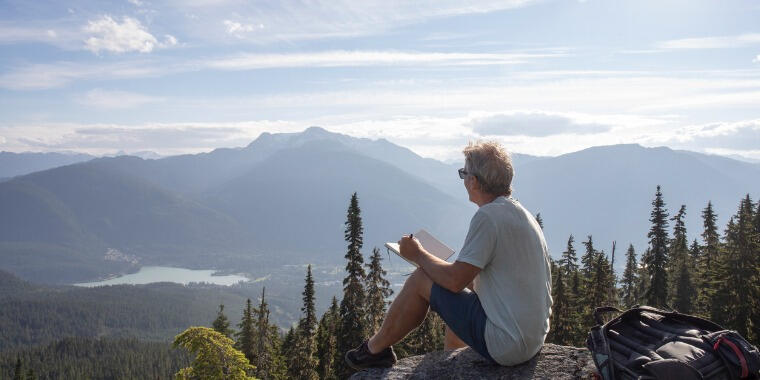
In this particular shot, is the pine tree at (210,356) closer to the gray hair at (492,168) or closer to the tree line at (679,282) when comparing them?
the gray hair at (492,168)

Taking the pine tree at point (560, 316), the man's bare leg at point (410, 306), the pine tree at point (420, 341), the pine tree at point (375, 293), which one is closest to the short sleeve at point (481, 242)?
the man's bare leg at point (410, 306)

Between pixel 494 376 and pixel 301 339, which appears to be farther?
pixel 301 339

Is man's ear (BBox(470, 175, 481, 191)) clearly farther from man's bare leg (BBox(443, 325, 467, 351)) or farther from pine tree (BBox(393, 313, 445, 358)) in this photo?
pine tree (BBox(393, 313, 445, 358))

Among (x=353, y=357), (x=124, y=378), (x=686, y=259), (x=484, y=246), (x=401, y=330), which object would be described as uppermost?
(x=484, y=246)

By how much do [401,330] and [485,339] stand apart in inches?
41.6

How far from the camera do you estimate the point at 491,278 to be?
5.68 meters

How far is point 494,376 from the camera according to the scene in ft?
20.2

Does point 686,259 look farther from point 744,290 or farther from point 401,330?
point 401,330

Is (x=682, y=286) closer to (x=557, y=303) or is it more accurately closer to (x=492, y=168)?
(x=557, y=303)

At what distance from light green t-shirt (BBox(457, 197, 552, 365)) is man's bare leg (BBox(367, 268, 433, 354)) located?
693 millimetres

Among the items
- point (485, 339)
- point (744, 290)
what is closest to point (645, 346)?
point (485, 339)

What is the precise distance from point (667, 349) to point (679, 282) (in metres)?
38.2

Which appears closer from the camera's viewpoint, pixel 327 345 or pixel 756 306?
pixel 756 306

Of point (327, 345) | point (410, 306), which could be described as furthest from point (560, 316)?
point (410, 306)
